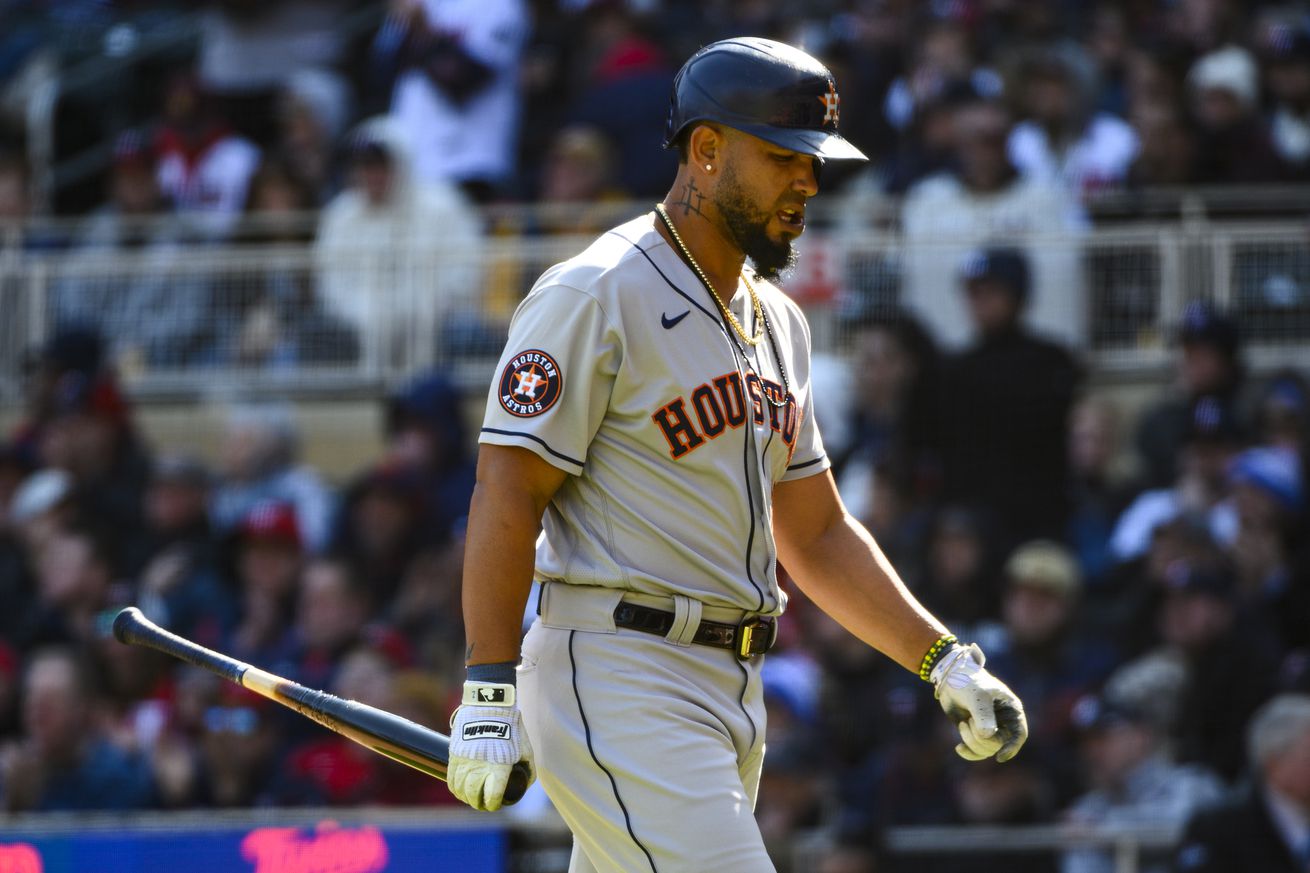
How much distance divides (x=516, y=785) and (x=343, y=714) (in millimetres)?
588

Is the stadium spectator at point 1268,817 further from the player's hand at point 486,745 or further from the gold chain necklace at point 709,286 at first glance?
the player's hand at point 486,745

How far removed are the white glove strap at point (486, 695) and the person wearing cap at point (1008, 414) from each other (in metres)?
5.25

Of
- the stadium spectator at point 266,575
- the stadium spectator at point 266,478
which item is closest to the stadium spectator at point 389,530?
the stadium spectator at point 266,575

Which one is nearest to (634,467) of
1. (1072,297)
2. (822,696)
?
(822,696)

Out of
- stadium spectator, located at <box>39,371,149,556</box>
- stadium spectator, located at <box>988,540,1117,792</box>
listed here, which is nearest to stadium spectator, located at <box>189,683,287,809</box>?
stadium spectator, located at <box>39,371,149,556</box>

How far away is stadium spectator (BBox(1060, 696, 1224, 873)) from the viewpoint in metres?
7.46

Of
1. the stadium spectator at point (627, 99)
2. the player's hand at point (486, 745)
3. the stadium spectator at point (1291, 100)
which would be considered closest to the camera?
the player's hand at point (486, 745)

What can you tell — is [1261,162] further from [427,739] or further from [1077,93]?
[427,739]

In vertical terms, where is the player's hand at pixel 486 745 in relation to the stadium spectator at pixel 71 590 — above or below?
above

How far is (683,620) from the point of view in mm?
4211

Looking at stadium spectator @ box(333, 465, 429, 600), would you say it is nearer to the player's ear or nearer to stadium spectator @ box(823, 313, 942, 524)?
stadium spectator @ box(823, 313, 942, 524)

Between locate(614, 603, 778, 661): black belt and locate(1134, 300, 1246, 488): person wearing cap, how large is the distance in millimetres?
4781

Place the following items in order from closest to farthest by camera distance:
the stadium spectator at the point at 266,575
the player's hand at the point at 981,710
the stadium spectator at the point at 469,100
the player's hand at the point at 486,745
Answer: the player's hand at the point at 486,745
the player's hand at the point at 981,710
the stadium spectator at the point at 266,575
the stadium spectator at the point at 469,100

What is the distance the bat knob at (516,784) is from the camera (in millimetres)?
3992
